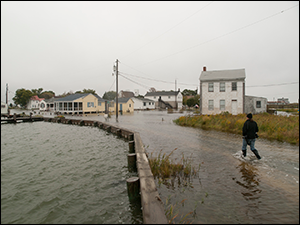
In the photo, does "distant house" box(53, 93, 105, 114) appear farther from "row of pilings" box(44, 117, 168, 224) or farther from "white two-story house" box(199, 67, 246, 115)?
"row of pilings" box(44, 117, 168, 224)

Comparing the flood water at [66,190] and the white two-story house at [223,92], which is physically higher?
the white two-story house at [223,92]

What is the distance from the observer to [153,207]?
378 centimetres

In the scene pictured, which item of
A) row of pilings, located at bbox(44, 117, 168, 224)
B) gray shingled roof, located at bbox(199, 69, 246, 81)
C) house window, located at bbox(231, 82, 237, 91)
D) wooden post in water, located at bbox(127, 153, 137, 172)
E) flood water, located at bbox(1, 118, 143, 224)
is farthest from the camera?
gray shingled roof, located at bbox(199, 69, 246, 81)

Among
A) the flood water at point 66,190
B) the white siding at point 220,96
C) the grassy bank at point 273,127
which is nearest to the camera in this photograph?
the flood water at point 66,190

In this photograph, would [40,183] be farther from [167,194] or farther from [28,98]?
[28,98]

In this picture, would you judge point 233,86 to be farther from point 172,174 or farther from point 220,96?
point 172,174

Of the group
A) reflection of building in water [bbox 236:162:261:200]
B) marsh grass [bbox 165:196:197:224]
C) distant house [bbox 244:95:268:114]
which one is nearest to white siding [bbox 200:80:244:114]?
distant house [bbox 244:95:268:114]

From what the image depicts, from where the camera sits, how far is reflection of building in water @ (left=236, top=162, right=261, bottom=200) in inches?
200

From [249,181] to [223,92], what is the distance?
2566cm

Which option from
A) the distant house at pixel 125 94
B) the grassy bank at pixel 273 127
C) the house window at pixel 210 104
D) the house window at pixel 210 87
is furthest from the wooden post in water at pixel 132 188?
the distant house at pixel 125 94

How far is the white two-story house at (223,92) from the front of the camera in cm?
2844

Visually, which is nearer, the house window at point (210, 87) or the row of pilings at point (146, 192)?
the row of pilings at point (146, 192)

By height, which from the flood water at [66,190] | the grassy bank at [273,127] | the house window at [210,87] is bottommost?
the flood water at [66,190]

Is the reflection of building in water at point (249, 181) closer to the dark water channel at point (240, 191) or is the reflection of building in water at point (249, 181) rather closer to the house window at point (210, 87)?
the dark water channel at point (240, 191)
